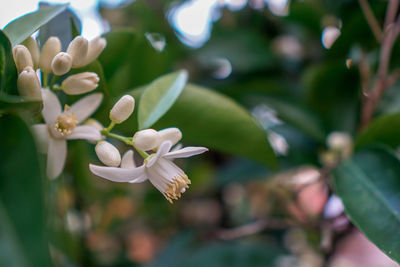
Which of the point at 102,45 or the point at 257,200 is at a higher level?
the point at 102,45

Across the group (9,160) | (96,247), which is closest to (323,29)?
(9,160)

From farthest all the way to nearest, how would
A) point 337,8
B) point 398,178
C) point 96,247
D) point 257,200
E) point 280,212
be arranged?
point 257,200, point 96,247, point 280,212, point 337,8, point 398,178

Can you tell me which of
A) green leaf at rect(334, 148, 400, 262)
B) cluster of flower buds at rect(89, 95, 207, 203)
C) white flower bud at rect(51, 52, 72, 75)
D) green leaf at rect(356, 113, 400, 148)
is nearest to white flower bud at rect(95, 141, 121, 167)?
cluster of flower buds at rect(89, 95, 207, 203)

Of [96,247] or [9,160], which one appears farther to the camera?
[96,247]

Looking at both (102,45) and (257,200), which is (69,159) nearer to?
(102,45)

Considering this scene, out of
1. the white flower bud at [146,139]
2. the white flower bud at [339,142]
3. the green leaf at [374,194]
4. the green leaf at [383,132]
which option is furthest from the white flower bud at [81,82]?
the white flower bud at [339,142]

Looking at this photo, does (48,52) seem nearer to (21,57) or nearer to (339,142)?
(21,57)
